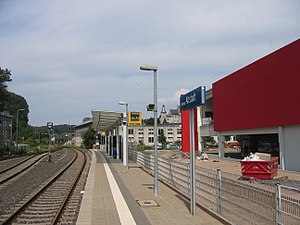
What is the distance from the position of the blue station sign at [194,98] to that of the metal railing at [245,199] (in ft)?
5.30

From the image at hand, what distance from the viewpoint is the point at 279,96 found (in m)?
25.2

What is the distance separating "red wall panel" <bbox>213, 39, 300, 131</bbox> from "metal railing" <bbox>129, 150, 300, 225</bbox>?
1512cm

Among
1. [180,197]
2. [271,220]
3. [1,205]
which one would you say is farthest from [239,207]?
[1,205]

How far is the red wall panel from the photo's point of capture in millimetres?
23453

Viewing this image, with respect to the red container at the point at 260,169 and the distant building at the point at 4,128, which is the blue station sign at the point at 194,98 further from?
the distant building at the point at 4,128

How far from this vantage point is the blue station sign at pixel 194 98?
7.97m

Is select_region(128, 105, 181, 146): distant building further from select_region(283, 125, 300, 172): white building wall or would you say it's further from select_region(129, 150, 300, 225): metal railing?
select_region(129, 150, 300, 225): metal railing

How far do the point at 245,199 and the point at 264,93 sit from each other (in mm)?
22022

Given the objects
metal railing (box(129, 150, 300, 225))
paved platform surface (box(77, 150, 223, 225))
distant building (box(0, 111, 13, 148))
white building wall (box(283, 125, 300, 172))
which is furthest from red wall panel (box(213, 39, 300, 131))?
distant building (box(0, 111, 13, 148))

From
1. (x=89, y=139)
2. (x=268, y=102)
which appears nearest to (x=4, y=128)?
(x=89, y=139)

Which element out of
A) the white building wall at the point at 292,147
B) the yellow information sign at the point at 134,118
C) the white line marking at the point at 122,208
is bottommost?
the white line marking at the point at 122,208

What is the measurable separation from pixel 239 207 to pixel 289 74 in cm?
1883

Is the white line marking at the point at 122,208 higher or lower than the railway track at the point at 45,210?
higher

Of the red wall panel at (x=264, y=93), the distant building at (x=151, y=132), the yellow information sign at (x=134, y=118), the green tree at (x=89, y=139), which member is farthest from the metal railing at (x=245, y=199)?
the distant building at (x=151, y=132)
